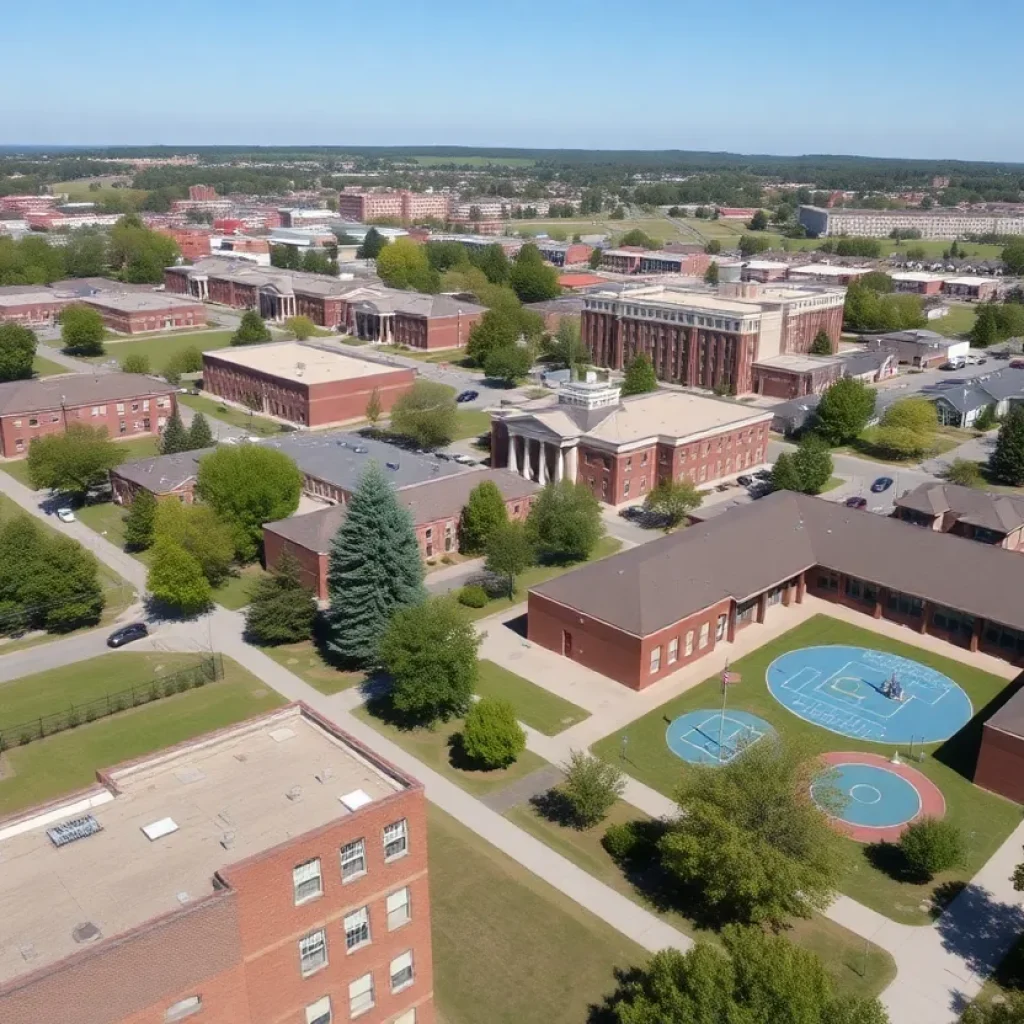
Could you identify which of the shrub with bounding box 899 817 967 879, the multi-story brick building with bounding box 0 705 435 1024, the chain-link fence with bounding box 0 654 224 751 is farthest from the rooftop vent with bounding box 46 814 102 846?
the shrub with bounding box 899 817 967 879

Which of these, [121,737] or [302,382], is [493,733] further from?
[302,382]

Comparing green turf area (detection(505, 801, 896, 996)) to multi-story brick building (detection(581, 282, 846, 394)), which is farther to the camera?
multi-story brick building (detection(581, 282, 846, 394))

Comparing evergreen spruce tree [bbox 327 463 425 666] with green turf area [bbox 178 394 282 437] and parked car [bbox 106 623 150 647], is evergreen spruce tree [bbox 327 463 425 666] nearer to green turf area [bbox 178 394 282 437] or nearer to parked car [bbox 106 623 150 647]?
parked car [bbox 106 623 150 647]

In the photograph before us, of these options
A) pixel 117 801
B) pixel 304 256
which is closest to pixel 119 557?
pixel 117 801

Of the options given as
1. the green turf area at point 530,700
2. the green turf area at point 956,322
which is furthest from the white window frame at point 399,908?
the green turf area at point 956,322

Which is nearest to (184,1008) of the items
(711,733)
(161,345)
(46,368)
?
(711,733)

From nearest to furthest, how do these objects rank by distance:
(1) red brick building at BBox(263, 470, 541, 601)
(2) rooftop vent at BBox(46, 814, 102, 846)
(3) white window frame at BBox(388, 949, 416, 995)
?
(2) rooftop vent at BBox(46, 814, 102, 846)
(3) white window frame at BBox(388, 949, 416, 995)
(1) red brick building at BBox(263, 470, 541, 601)

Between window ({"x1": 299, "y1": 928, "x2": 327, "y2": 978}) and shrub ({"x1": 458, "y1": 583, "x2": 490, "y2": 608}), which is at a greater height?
window ({"x1": 299, "y1": 928, "x2": 327, "y2": 978})
